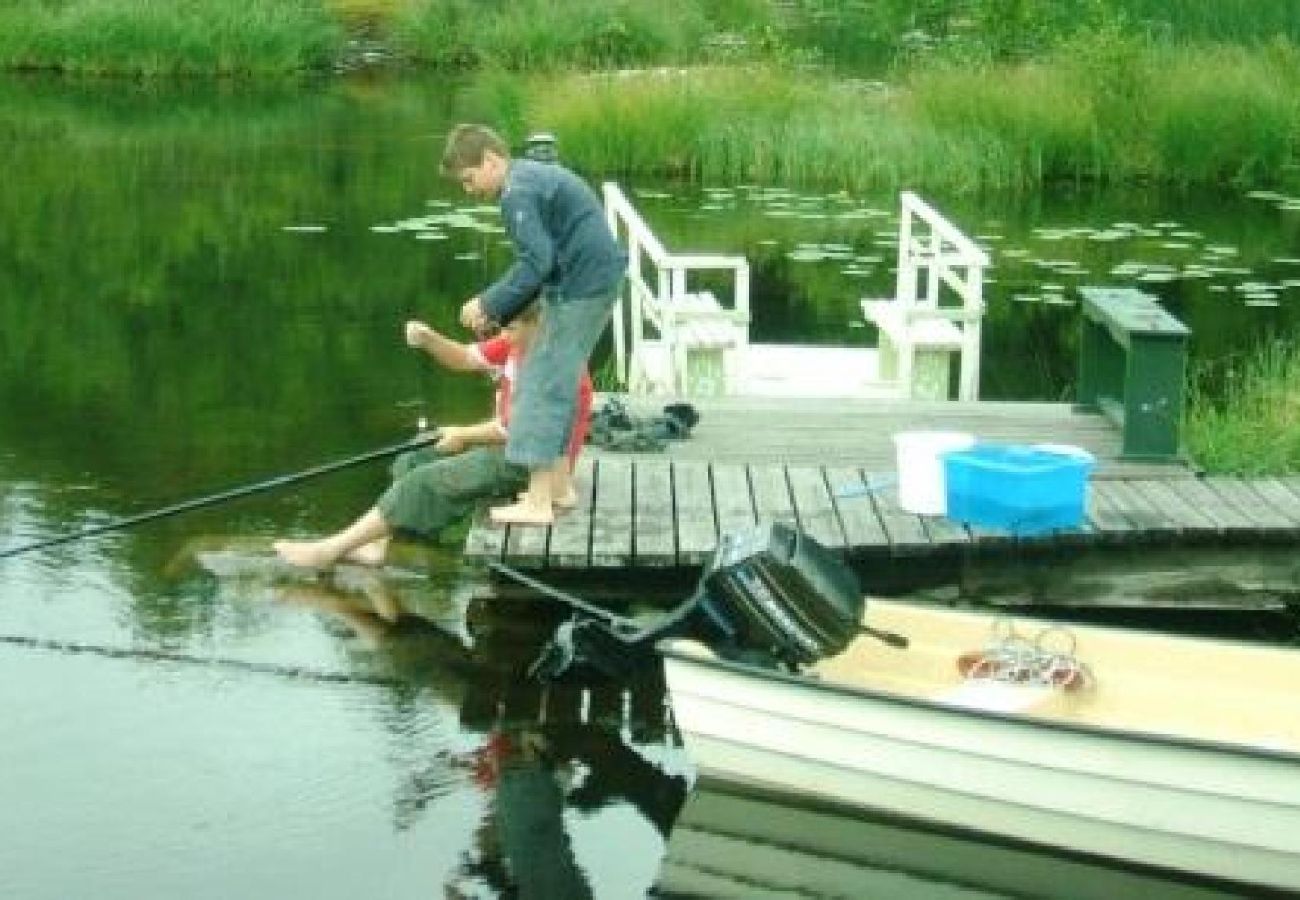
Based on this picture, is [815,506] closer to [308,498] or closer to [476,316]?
[476,316]

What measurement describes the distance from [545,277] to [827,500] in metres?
1.64

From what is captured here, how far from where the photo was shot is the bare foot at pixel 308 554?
10.0 metres

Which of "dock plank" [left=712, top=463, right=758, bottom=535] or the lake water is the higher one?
"dock plank" [left=712, top=463, right=758, bottom=535]

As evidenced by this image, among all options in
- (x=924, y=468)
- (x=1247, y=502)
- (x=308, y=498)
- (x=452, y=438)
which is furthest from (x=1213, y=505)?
(x=308, y=498)

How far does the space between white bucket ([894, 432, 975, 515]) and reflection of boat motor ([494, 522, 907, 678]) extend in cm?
187

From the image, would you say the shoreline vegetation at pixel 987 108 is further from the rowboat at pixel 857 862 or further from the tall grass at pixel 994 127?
the rowboat at pixel 857 862

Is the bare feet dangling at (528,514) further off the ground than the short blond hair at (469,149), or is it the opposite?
the short blond hair at (469,149)

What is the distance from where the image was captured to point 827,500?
9938 millimetres

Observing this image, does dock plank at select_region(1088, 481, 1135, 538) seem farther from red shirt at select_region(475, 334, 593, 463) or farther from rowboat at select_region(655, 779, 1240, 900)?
rowboat at select_region(655, 779, 1240, 900)

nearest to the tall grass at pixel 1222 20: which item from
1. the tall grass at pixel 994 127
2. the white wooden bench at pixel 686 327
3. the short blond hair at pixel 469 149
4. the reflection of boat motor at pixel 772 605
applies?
the tall grass at pixel 994 127

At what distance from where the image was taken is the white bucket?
9562 mm

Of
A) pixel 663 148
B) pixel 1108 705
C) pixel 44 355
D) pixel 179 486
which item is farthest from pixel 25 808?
pixel 663 148

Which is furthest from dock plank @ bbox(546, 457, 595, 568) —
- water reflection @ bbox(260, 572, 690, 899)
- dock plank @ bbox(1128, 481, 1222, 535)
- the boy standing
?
dock plank @ bbox(1128, 481, 1222, 535)

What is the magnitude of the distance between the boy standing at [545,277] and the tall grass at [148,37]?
2562 cm
